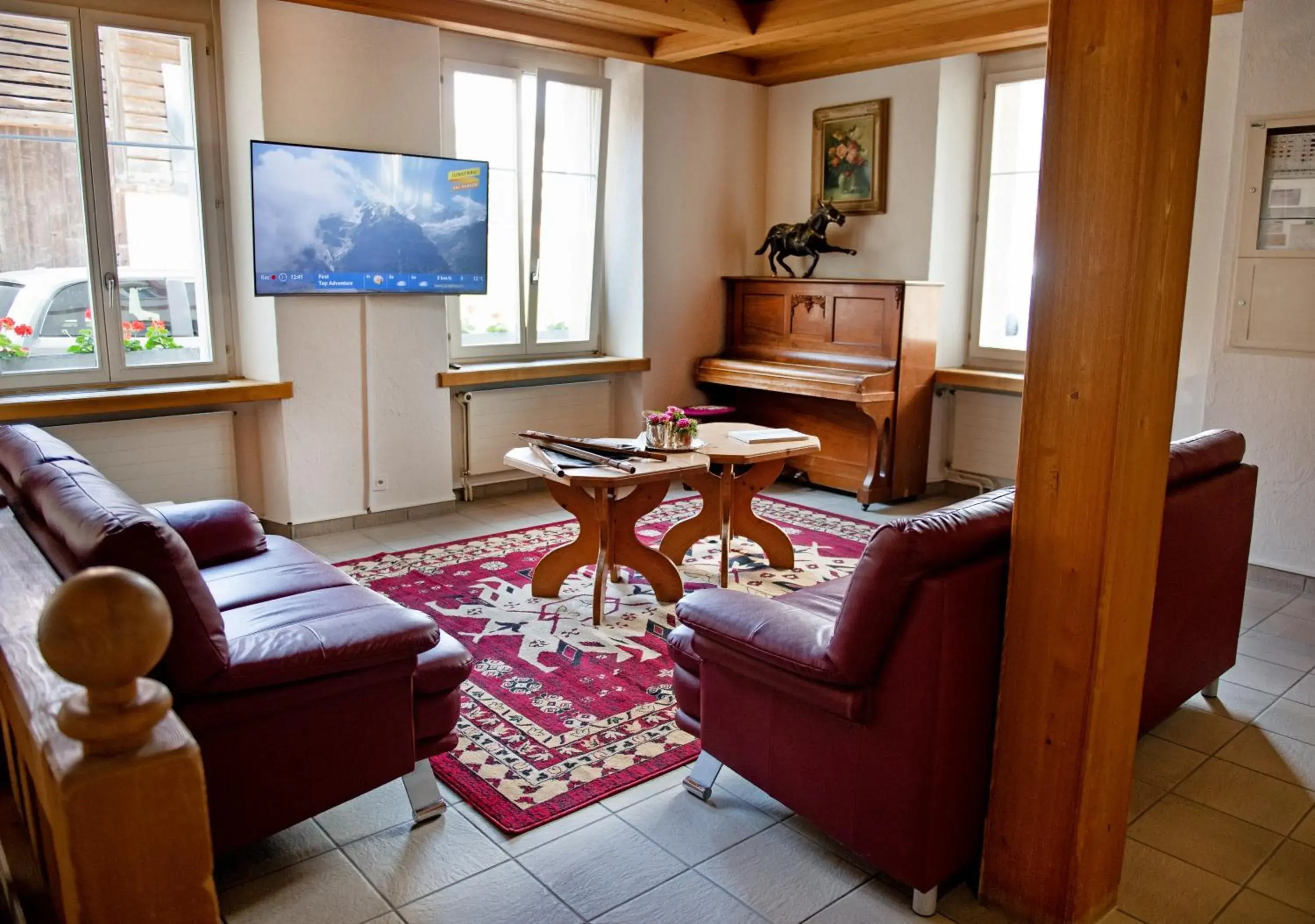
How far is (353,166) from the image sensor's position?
16.8ft

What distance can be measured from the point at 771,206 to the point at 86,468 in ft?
17.5

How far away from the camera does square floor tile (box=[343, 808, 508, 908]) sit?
2.36 m

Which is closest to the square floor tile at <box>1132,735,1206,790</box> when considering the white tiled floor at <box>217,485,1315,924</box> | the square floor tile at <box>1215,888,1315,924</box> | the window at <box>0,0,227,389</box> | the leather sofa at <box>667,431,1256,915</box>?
the white tiled floor at <box>217,485,1315,924</box>

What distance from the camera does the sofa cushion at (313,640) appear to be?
2211 millimetres

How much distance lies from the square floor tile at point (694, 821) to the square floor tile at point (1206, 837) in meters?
0.99

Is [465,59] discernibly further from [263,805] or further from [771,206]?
[263,805]

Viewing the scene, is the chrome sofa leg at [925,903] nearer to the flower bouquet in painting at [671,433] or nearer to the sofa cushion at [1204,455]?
the sofa cushion at [1204,455]

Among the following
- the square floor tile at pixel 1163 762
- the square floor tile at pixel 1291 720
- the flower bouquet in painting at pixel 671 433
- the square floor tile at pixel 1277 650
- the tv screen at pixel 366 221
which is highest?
the tv screen at pixel 366 221

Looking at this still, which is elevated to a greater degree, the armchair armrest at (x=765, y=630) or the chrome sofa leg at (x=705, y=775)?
the armchair armrest at (x=765, y=630)

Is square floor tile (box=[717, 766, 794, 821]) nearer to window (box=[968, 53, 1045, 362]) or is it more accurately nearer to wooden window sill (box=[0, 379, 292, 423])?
wooden window sill (box=[0, 379, 292, 423])

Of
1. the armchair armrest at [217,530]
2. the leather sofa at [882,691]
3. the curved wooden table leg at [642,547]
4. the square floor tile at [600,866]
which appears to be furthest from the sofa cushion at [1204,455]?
the armchair armrest at [217,530]

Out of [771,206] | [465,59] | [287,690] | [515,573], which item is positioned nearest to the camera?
[287,690]

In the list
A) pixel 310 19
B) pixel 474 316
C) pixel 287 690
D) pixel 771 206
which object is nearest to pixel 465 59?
pixel 310 19

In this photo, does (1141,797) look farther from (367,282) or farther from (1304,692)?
(367,282)
